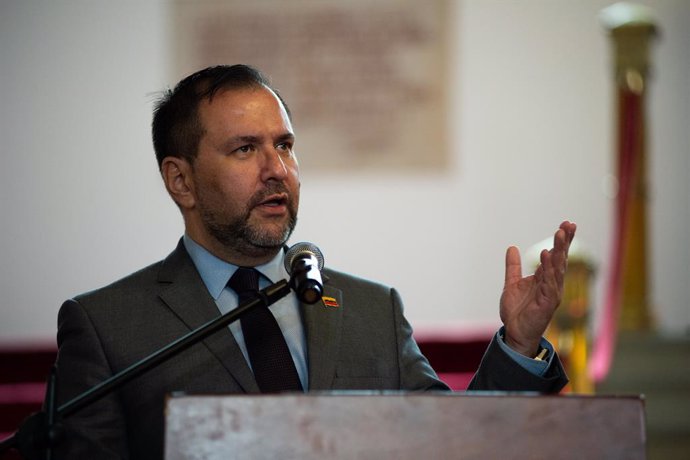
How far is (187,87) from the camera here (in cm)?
218

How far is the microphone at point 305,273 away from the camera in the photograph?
1565mm

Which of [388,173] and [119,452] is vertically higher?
[388,173]

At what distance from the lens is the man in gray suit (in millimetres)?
1857

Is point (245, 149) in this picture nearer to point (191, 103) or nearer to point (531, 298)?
point (191, 103)

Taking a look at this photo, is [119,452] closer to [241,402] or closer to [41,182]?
[241,402]

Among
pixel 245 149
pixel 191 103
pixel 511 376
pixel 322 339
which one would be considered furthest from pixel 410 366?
pixel 191 103

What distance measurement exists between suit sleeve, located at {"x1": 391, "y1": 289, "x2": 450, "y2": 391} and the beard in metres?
0.32

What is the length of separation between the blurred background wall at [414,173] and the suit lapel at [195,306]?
3363 mm

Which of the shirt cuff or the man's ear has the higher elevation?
the man's ear

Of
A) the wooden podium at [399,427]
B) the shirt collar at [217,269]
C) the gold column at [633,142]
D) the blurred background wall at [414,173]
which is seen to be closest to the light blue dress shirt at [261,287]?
the shirt collar at [217,269]

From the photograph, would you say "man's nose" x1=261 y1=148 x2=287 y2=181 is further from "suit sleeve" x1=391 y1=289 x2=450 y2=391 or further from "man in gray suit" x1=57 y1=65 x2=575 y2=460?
"suit sleeve" x1=391 y1=289 x2=450 y2=391

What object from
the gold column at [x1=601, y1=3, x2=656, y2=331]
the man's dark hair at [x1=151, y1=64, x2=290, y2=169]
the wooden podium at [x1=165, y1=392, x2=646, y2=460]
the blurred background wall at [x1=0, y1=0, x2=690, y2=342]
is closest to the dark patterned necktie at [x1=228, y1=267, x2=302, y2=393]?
the man's dark hair at [x1=151, y1=64, x2=290, y2=169]

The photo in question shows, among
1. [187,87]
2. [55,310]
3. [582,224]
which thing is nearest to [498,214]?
[582,224]

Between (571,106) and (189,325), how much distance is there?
399 centimetres
